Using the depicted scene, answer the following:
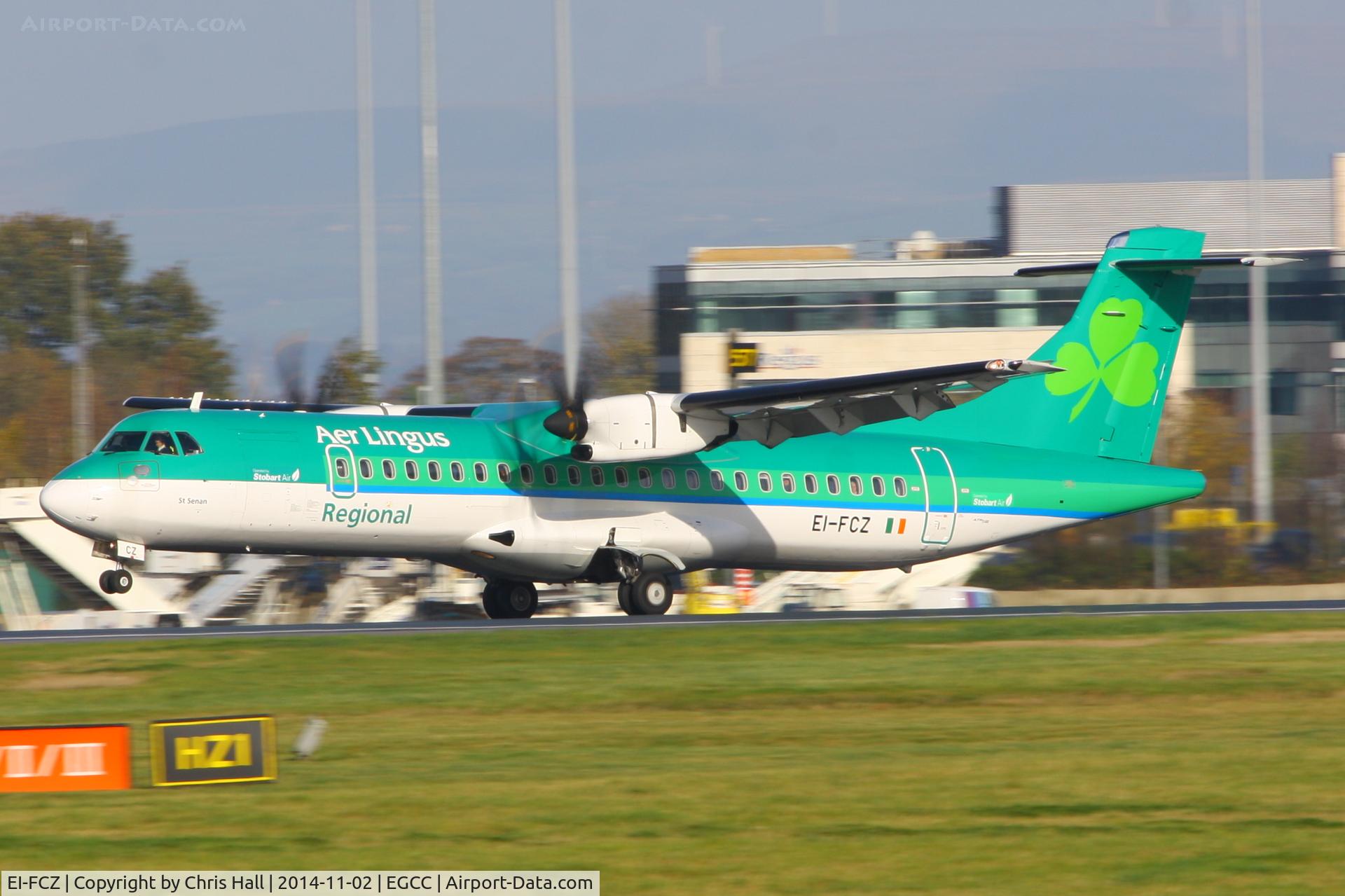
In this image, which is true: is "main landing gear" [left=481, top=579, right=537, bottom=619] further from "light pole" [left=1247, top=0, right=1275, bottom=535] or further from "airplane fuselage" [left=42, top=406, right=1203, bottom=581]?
"light pole" [left=1247, top=0, right=1275, bottom=535]

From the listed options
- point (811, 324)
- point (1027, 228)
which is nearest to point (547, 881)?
point (811, 324)

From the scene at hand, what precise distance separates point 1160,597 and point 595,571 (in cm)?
A: 1818

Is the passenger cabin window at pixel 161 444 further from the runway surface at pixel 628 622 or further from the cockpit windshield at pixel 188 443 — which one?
the runway surface at pixel 628 622

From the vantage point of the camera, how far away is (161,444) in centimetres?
1997

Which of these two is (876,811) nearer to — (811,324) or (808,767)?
(808,767)

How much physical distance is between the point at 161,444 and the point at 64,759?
10359mm

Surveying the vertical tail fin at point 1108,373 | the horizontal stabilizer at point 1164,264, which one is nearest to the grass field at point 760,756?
the horizontal stabilizer at point 1164,264

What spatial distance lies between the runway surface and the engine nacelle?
230cm

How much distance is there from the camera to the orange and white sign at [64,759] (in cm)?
1009

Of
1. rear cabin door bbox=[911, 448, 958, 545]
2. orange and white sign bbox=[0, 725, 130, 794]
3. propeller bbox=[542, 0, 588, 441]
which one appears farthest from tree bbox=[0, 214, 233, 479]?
orange and white sign bbox=[0, 725, 130, 794]

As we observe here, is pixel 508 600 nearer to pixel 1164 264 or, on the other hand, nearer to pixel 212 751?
pixel 1164 264

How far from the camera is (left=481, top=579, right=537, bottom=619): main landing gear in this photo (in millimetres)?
23453

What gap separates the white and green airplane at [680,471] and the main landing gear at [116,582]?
0.04 metres

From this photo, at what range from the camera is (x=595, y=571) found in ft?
72.6
